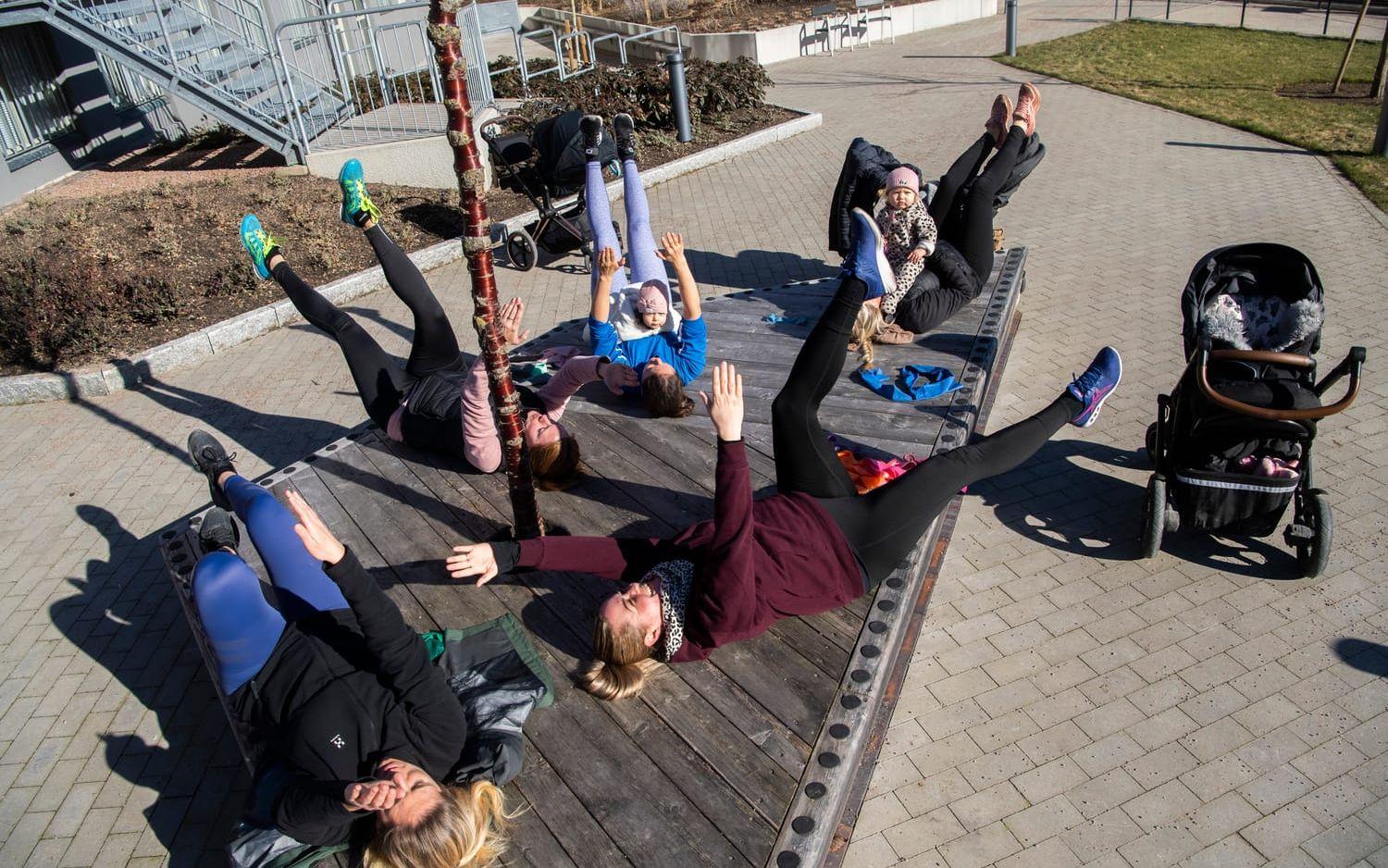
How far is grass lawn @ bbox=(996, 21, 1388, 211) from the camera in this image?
1227cm

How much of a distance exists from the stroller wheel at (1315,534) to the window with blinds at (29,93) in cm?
1443

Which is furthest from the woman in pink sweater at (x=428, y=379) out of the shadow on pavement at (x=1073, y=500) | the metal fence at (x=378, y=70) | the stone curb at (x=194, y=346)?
the metal fence at (x=378, y=70)

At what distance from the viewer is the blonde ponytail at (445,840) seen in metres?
2.78

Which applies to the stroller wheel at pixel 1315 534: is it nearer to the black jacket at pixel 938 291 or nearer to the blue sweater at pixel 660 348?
the black jacket at pixel 938 291

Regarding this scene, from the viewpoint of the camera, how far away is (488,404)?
4.80 m

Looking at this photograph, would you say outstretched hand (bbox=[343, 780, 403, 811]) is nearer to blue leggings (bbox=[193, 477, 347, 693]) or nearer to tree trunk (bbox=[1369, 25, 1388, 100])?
blue leggings (bbox=[193, 477, 347, 693])

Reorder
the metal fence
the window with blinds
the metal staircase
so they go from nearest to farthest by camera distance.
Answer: the metal staircase
the metal fence
the window with blinds

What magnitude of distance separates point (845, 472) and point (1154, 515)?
1783mm

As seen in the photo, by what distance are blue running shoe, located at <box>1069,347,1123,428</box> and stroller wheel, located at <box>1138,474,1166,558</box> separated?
1.55 ft

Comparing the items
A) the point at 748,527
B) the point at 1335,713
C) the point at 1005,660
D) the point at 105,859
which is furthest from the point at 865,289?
the point at 105,859

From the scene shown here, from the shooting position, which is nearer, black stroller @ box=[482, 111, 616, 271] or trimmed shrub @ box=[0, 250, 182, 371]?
trimmed shrub @ box=[0, 250, 182, 371]

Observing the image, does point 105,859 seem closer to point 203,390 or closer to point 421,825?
point 421,825

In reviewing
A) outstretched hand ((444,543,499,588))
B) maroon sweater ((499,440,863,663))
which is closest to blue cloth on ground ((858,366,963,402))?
maroon sweater ((499,440,863,663))

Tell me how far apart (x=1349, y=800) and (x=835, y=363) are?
2.70 m
